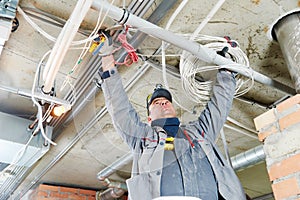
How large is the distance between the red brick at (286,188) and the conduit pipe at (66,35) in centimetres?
98

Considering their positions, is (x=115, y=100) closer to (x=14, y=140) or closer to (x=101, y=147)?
(x=101, y=147)

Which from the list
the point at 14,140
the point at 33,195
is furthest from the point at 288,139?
the point at 33,195

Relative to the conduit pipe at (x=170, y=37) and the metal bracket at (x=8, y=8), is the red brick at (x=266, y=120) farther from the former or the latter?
the metal bracket at (x=8, y=8)

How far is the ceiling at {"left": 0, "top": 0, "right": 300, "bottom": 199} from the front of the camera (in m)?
1.29

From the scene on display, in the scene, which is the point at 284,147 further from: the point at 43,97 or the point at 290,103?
the point at 43,97

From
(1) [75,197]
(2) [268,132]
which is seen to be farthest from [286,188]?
(1) [75,197]

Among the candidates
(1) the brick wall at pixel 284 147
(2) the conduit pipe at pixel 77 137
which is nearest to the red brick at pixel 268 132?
(1) the brick wall at pixel 284 147

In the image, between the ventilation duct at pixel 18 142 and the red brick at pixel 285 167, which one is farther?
the ventilation duct at pixel 18 142

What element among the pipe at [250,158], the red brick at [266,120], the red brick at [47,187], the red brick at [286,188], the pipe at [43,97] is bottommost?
the red brick at [286,188]

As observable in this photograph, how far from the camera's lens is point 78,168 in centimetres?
287

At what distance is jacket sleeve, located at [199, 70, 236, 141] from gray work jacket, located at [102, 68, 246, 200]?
26mm

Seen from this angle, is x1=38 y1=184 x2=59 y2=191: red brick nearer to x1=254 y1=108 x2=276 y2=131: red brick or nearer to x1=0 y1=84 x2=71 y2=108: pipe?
x1=0 y1=84 x2=71 y2=108: pipe

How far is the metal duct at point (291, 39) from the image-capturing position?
4.25ft

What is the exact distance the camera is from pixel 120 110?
119 cm
